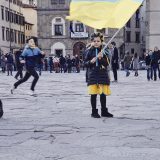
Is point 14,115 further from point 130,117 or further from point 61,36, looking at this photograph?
point 61,36

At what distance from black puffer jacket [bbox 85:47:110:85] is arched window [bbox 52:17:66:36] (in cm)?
4887

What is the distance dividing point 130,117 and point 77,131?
1.76m

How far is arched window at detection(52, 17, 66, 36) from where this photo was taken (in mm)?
56781

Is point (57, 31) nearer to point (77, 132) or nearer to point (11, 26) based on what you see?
point (11, 26)

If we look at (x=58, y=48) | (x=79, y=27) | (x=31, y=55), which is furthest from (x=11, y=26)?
(x=31, y=55)

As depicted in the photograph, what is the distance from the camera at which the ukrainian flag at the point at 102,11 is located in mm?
8164

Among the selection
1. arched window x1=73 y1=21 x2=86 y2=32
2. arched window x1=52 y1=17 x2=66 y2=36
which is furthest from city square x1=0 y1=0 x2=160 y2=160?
arched window x1=52 y1=17 x2=66 y2=36

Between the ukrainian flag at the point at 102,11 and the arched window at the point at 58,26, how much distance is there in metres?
48.7

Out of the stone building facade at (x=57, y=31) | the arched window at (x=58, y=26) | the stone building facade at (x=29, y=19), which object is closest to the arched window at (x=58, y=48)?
the stone building facade at (x=57, y=31)

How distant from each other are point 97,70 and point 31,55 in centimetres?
495

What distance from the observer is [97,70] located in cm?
823

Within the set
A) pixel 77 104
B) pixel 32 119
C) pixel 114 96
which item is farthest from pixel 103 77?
pixel 114 96

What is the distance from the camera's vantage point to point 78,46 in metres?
57.3

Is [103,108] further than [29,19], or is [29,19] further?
[29,19]
